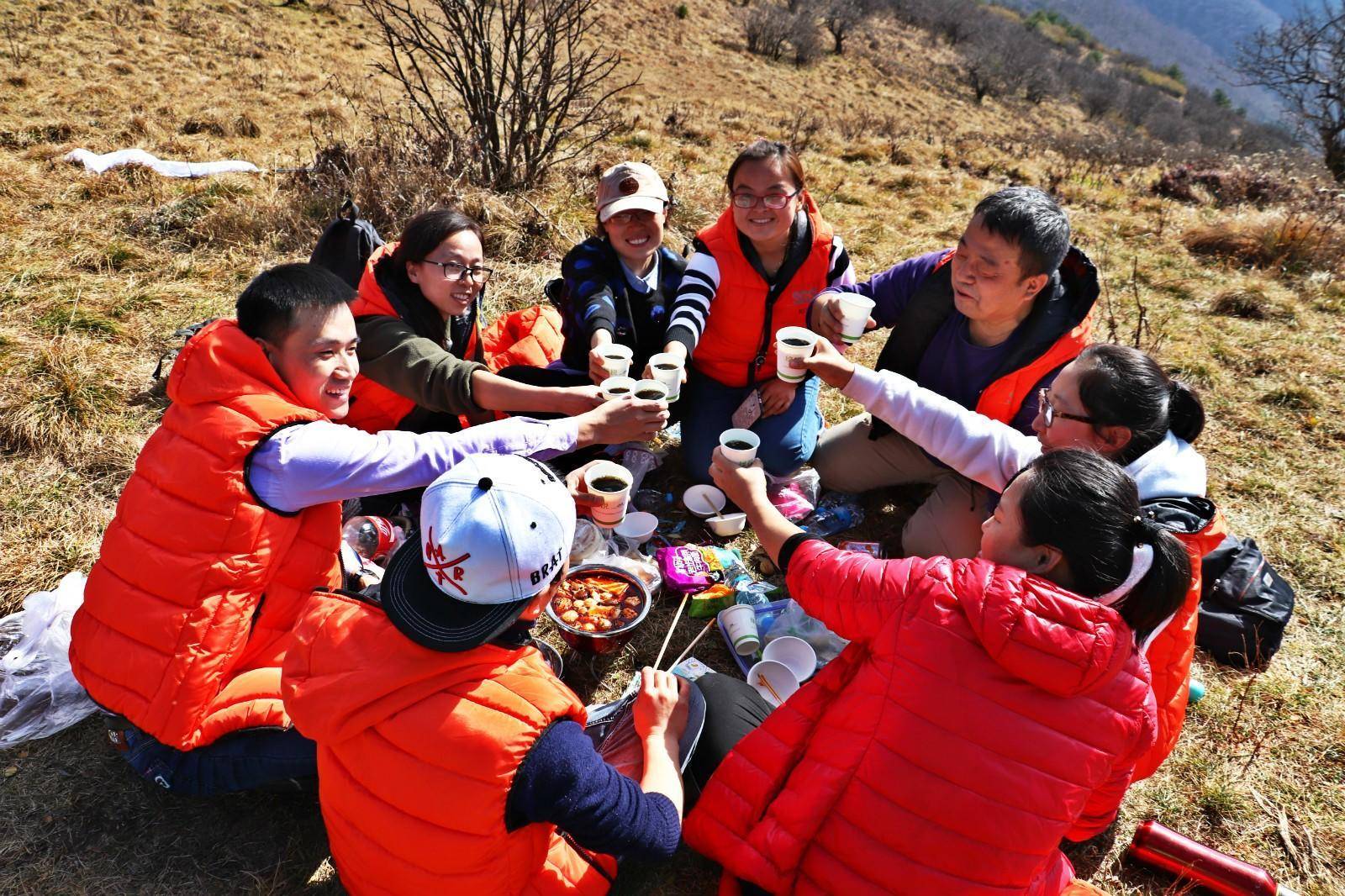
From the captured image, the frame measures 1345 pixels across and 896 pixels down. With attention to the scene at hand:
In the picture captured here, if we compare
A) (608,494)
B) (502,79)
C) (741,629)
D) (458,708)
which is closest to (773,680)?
(741,629)

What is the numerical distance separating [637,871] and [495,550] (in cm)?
147

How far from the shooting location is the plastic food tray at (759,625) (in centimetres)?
305

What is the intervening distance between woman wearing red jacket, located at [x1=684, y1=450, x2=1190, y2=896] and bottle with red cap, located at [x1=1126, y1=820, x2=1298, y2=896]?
0.81m

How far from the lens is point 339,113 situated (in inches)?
387

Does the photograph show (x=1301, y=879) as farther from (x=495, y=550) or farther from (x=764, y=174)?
(x=764, y=174)

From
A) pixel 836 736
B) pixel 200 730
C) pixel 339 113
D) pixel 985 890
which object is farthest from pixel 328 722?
pixel 339 113

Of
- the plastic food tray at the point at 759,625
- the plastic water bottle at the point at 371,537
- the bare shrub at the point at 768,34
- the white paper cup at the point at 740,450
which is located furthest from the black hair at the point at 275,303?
the bare shrub at the point at 768,34

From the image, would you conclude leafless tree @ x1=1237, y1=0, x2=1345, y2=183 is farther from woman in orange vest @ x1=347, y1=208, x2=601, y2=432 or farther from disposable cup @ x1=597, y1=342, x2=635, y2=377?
woman in orange vest @ x1=347, y1=208, x2=601, y2=432

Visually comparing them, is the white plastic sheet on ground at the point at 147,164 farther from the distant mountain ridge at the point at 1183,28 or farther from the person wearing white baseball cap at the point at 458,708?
the distant mountain ridge at the point at 1183,28

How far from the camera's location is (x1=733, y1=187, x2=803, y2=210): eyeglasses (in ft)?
11.9

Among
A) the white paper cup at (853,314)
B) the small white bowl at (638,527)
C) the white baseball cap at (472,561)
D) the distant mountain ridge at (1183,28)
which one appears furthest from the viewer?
the distant mountain ridge at (1183,28)

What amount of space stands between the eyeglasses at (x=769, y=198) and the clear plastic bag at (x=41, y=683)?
133 inches

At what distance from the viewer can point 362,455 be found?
2383 mm

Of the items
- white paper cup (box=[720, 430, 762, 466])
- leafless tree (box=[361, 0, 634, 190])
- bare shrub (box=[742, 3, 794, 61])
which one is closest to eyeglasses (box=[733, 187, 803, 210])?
white paper cup (box=[720, 430, 762, 466])
